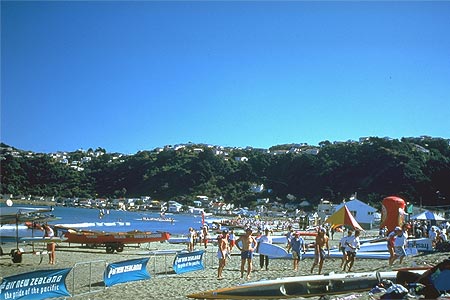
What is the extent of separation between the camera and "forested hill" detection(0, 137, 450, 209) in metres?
92.2

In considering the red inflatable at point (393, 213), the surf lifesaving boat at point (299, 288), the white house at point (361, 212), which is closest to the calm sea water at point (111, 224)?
the white house at point (361, 212)

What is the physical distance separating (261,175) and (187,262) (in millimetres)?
133120

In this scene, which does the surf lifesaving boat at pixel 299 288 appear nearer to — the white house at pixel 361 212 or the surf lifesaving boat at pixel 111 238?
the surf lifesaving boat at pixel 111 238

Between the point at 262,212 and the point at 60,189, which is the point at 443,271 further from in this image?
the point at 60,189

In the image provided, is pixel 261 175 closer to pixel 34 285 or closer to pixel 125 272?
pixel 125 272

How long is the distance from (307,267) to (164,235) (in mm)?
13948

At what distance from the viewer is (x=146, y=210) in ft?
443

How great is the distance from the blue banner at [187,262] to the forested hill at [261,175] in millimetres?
70482

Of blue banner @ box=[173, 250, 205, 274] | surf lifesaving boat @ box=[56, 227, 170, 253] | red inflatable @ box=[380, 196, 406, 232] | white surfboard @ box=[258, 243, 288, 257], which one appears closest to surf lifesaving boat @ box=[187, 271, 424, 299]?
blue banner @ box=[173, 250, 205, 274]

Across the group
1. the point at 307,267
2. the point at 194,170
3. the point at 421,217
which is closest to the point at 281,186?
the point at 194,170

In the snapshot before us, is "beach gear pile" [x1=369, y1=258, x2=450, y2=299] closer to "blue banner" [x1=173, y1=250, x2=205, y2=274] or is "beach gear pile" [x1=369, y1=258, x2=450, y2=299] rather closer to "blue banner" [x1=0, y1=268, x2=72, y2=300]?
"blue banner" [x1=0, y1=268, x2=72, y2=300]

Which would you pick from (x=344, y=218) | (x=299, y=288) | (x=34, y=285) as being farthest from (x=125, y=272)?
(x=344, y=218)

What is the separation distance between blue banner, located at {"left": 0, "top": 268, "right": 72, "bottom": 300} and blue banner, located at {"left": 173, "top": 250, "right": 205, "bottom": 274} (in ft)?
17.2

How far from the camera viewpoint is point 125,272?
552 inches
